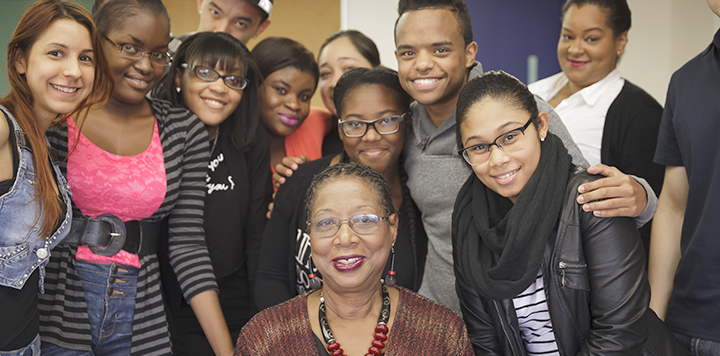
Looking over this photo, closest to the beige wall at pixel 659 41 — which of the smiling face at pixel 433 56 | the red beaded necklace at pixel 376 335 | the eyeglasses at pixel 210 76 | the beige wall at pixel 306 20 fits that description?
the beige wall at pixel 306 20

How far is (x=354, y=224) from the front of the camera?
5.55 ft

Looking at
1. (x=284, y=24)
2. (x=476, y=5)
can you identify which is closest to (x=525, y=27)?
(x=476, y=5)

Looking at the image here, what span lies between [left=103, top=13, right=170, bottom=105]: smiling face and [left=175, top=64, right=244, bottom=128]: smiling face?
0.28 metres

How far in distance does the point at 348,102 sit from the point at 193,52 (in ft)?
2.42

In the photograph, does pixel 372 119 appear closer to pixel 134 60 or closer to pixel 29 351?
pixel 134 60

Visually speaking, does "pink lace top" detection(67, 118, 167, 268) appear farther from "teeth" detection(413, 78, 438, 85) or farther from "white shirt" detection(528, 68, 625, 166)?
"white shirt" detection(528, 68, 625, 166)

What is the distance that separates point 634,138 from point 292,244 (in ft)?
5.33

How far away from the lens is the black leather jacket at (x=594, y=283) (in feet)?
5.12

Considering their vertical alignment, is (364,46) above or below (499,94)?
above

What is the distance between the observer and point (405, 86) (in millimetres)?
2215

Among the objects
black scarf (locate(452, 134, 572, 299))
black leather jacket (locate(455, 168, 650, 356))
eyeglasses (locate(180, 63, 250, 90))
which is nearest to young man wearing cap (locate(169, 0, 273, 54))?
eyeglasses (locate(180, 63, 250, 90))

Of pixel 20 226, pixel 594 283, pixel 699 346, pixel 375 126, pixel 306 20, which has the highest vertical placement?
pixel 306 20

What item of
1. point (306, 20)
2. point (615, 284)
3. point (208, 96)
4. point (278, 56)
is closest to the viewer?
point (615, 284)

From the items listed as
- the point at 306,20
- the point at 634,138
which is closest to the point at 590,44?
the point at 634,138
